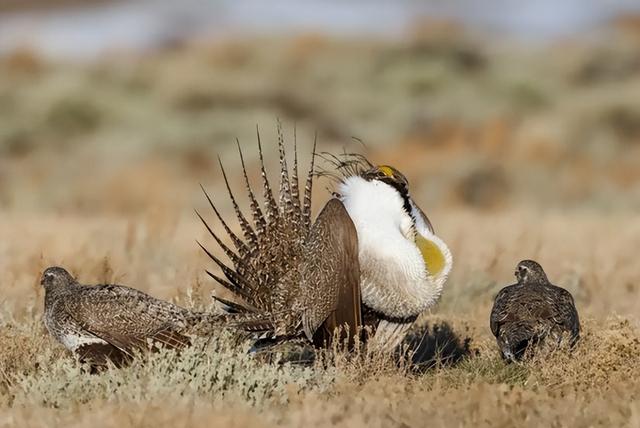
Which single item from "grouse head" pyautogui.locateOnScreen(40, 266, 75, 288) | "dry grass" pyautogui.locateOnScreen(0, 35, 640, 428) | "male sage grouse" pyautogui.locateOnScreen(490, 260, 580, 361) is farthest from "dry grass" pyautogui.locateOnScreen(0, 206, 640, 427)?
"grouse head" pyautogui.locateOnScreen(40, 266, 75, 288)

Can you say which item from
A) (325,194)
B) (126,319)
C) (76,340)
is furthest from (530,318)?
(325,194)

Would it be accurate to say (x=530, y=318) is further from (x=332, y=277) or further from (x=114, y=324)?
(x=114, y=324)

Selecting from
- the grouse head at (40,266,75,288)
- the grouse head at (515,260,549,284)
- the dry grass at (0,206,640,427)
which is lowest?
the dry grass at (0,206,640,427)

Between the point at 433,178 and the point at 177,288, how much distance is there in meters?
11.1

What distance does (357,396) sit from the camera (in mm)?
5121

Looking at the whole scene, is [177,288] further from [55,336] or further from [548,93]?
[548,93]

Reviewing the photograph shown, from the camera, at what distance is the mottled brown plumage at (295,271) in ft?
18.0

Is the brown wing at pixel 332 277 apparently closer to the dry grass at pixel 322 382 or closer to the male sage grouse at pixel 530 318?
the dry grass at pixel 322 382

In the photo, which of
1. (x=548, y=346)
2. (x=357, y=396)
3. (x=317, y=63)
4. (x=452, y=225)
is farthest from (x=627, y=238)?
(x=317, y=63)

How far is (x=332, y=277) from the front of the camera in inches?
217

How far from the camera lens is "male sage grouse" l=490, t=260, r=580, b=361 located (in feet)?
19.8

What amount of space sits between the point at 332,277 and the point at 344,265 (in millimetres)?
81

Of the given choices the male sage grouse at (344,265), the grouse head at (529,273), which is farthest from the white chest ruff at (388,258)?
the grouse head at (529,273)

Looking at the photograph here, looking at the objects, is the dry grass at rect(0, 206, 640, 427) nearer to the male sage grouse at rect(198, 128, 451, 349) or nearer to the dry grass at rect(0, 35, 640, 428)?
the dry grass at rect(0, 35, 640, 428)
